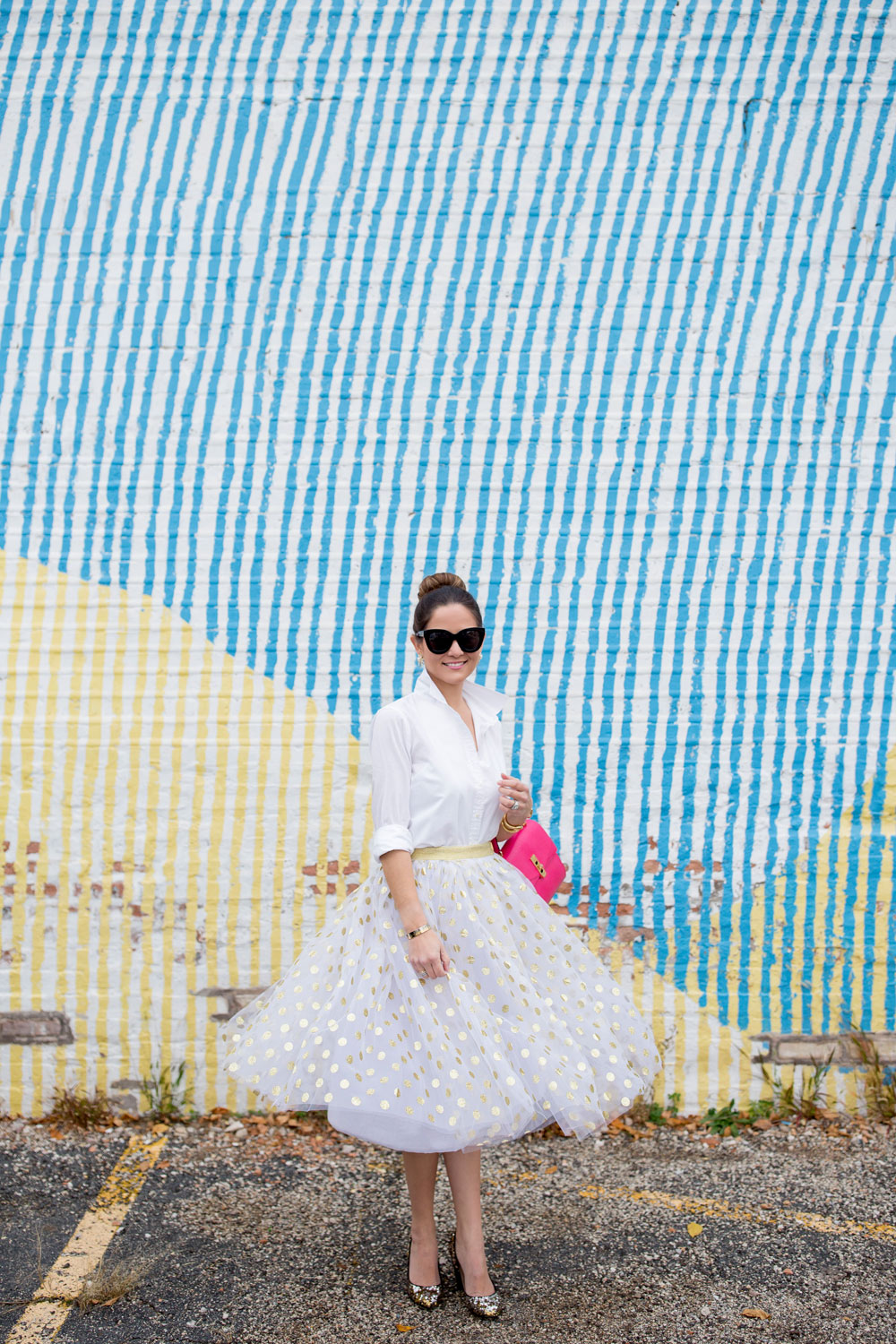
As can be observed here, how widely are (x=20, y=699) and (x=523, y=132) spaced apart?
3.08 meters

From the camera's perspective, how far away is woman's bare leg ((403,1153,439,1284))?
9.36 feet

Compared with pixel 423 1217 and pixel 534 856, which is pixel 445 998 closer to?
pixel 534 856

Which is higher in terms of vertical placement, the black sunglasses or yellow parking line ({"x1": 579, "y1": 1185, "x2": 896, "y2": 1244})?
the black sunglasses

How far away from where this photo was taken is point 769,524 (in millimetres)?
3990

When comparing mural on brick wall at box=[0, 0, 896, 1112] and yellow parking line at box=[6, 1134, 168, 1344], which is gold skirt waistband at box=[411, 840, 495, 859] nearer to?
mural on brick wall at box=[0, 0, 896, 1112]

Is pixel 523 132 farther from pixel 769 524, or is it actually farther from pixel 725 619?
pixel 725 619

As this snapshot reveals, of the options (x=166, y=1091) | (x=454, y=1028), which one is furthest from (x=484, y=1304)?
(x=166, y=1091)

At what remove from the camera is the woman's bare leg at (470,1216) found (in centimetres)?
284

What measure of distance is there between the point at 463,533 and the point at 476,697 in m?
1.13

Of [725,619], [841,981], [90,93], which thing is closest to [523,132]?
[90,93]

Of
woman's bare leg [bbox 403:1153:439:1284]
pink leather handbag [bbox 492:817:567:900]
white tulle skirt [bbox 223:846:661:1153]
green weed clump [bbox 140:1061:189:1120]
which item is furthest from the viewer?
green weed clump [bbox 140:1061:189:1120]

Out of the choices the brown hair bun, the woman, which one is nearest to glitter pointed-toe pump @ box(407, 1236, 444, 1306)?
the woman

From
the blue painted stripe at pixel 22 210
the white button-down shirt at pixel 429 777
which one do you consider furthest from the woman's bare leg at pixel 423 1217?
the blue painted stripe at pixel 22 210

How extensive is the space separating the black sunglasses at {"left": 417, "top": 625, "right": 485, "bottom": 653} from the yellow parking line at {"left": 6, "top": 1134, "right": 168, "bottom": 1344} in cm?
224
